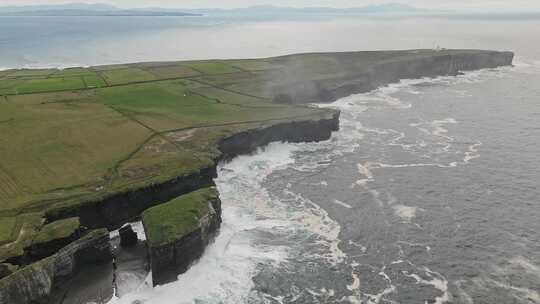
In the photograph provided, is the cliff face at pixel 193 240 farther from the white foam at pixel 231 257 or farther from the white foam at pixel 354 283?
the white foam at pixel 354 283

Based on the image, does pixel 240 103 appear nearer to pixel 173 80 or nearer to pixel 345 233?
pixel 173 80

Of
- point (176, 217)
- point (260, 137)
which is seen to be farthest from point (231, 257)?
point (260, 137)

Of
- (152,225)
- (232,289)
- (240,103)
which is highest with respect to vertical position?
(240,103)

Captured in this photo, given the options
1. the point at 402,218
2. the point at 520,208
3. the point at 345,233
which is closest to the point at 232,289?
the point at 345,233

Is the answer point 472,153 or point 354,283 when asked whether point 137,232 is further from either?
point 472,153

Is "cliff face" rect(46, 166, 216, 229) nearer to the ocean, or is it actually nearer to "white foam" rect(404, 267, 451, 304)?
the ocean

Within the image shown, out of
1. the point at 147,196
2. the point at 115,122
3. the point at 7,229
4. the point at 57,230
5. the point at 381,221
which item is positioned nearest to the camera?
the point at 7,229

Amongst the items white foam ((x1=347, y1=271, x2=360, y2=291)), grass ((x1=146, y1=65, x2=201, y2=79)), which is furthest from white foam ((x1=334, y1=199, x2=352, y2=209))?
grass ((x1=146, y1=65, x2=201, y2=79))
